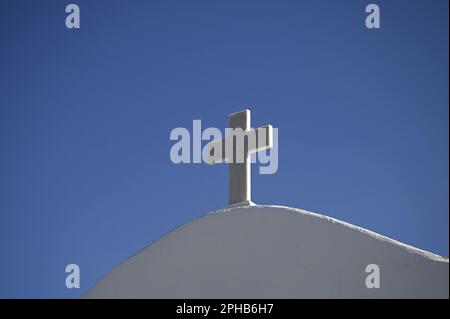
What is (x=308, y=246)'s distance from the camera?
4082 millimetres

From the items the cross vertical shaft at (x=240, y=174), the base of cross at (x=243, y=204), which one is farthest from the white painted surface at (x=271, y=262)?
the cross vertical shaft at (x=240, y=174)

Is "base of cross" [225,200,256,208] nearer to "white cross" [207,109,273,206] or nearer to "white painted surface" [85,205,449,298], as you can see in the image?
"white cross" [207,109,273,206]

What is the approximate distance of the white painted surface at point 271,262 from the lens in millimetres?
3699

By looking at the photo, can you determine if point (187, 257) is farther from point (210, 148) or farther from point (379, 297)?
point (379, 297)

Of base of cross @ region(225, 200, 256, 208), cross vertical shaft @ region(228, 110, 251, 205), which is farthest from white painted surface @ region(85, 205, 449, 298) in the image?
cross vertical shaft @ region(228, 110, 251, 205)

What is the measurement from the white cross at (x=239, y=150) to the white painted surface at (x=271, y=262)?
1.20 ft

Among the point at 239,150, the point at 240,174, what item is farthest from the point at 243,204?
the point at 239,150

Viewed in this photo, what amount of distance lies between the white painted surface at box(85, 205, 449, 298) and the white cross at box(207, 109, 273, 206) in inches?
14.4

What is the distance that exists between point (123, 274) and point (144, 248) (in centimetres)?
27

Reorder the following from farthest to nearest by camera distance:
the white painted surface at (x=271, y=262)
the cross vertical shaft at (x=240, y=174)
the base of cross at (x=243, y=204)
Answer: the cross vertical shaft at (x=240, y=174) < the base of cross at (x=243, y=204) < the white painted surface at (x=271, y=262)

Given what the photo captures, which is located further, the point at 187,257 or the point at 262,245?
the point at 187,257

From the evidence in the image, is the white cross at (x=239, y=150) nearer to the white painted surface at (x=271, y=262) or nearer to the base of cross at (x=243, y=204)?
the base of cross at (x=243, y=204)

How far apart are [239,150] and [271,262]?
51.9 inches
